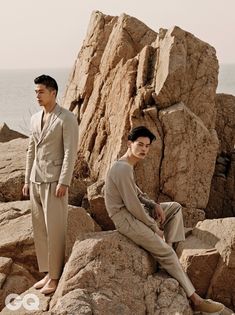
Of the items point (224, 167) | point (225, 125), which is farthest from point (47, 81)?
point (225, 125)

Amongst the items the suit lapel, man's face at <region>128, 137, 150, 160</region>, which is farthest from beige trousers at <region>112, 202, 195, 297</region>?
the suit lapel

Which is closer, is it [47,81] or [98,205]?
[47,81]

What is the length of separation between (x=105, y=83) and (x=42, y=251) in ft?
24.2

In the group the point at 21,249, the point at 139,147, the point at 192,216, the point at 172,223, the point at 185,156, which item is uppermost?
the point at 139,147

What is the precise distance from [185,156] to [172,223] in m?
4.99

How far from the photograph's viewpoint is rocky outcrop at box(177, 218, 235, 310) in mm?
8438

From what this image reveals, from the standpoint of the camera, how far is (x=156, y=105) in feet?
41.0

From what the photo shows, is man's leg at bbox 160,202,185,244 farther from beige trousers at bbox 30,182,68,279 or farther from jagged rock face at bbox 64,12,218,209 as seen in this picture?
jagged rock face at bbox 64,12,218,209

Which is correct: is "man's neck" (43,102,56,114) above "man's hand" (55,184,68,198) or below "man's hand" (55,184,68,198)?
above

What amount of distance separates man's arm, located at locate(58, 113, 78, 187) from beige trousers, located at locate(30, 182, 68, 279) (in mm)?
195

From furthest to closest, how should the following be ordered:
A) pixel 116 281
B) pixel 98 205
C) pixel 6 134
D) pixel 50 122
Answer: pixel 6 134 → pixel 98 205 → pixel 50 122 → pixel 116 281

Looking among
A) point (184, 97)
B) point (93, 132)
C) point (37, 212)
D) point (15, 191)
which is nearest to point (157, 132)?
point (184, 97)

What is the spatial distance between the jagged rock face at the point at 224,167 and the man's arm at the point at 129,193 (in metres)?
6.85

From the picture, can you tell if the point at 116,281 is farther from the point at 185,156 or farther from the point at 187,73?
the point at 187,73
